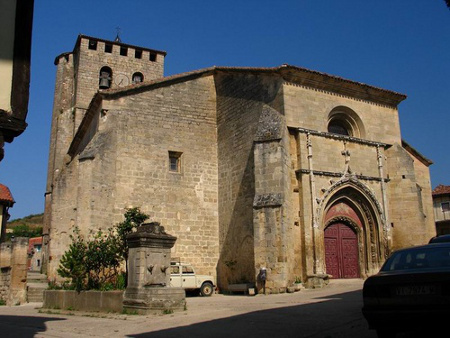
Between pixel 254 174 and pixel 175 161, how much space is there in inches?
151

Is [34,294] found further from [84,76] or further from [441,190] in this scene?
[441,190]

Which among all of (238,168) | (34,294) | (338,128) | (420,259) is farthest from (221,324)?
(338,128)

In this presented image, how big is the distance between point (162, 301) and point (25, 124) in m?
6.01

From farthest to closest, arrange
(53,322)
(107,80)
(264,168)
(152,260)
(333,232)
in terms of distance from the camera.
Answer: (107,80), (333,232), (264,168), (152,260), (53,322)

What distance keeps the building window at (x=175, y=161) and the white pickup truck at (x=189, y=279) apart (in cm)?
407

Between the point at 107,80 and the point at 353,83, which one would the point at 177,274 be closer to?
the point at 353,83

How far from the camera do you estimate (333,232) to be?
17.4m

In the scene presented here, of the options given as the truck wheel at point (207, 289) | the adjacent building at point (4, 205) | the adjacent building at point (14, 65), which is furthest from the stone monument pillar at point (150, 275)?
the adjacent building at point (4, 205)

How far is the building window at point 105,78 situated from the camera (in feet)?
95.7

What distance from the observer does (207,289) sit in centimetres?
1653

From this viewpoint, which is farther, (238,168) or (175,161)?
(175,161)

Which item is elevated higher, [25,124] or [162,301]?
[25,124]

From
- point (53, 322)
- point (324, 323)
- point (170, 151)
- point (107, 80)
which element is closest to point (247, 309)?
point (324, 323)

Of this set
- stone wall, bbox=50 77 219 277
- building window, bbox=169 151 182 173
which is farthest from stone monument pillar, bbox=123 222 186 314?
building window, bbox=169 151 182 173
